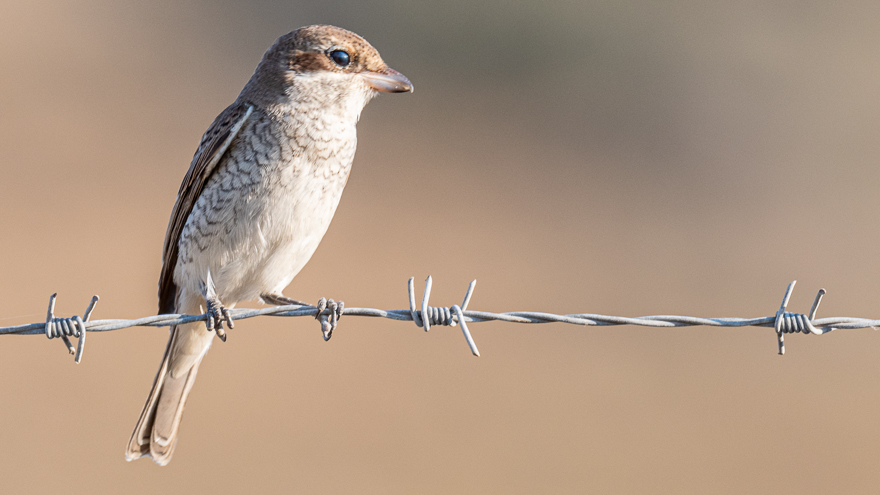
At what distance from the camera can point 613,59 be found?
1866cm

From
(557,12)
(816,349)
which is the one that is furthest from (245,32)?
(816,349)

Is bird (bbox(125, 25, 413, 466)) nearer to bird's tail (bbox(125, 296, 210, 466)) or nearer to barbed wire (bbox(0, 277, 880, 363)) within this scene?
bird's tail (bbox(125, 296, 210, 466))

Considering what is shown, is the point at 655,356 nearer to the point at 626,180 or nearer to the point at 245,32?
the point at 626,180

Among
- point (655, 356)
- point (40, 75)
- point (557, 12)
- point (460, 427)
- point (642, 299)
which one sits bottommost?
point (460, 427)

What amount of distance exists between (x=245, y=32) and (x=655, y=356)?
1185cm

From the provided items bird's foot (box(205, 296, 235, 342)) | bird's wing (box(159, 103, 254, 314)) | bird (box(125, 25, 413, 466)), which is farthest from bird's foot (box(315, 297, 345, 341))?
bird's wing (box(159, 103, 254, 314))

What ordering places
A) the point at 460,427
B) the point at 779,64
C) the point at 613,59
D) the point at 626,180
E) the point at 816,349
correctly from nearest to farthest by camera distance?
1. the point at 460,427
2. the point at 816,349
3. the point at 626,180
4. the point at 779,64
5. the point at 613,59

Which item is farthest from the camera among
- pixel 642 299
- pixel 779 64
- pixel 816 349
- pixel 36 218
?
pixel 779 64

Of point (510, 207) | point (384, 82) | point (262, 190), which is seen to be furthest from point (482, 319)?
point (510, 207)

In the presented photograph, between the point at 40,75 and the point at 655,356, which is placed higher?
the point at 40,75

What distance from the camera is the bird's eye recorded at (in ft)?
14.9

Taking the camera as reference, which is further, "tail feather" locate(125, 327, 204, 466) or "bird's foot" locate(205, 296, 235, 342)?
"tail feather" locate(125, 327, 204, 466)

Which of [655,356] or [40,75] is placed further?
[40,75]

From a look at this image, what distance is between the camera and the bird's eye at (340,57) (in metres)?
4.53
